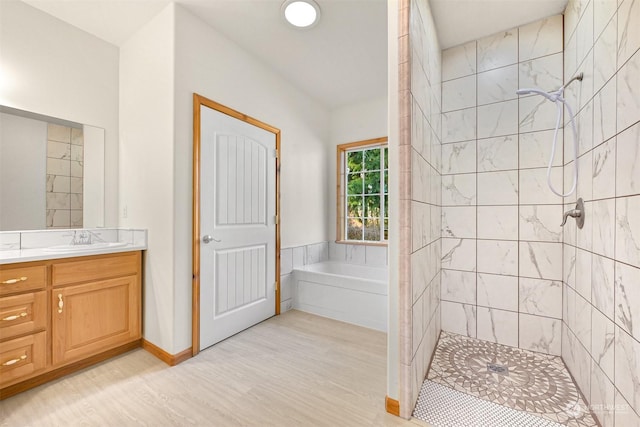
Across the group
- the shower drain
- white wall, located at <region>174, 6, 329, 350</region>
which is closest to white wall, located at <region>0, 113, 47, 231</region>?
white wall, located at <region>174, 6, 329, 350</region>

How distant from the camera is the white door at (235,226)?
2131 mm

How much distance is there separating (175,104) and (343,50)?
1484 millimetres

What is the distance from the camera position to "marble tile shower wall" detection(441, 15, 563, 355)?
1967 millimetres

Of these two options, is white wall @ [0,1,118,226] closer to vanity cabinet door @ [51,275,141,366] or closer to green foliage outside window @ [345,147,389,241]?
vanity cabinet door @ [51,275,141,366]

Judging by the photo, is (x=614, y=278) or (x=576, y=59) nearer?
(x=614, y=278)

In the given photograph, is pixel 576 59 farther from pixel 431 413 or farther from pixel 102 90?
pixel 102 90

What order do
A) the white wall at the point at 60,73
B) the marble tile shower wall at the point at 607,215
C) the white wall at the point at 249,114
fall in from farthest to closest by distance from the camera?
the white wall at the point at 249,114 → the white wall at the point at 60,73 → the marble tile shower wall at the point at 607,215

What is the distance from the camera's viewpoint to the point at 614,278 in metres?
1.18

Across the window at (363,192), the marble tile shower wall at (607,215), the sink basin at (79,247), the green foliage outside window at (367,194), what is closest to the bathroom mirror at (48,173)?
the sink basin at (79,247)

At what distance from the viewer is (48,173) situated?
2.04m

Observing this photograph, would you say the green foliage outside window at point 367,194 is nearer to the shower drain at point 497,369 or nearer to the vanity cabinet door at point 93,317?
the shower drain at point 497,369

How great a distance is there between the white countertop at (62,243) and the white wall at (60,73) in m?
0.15

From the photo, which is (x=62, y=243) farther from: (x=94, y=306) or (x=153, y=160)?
(x=153, y=160)

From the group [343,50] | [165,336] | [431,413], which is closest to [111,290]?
[165,336]
